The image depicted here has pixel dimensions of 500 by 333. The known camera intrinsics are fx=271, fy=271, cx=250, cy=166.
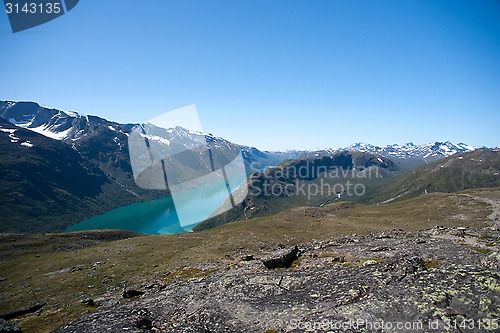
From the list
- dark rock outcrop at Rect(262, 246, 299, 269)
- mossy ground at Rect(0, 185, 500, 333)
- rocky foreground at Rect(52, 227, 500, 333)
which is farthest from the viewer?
mossy ground at Rect(0, 185, 500, 333)

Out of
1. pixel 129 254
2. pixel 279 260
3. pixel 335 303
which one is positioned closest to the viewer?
pixel 335 303

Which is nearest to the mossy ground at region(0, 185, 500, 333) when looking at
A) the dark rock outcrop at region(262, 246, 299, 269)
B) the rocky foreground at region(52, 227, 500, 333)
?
the dark rock outcrop at region(262, 246, 299, 269)

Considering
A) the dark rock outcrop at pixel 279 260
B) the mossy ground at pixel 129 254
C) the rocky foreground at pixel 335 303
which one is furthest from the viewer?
the mossy ground at pixel 129 254

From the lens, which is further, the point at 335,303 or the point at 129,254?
the point at 129,254

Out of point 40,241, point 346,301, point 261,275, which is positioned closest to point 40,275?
point 40,241

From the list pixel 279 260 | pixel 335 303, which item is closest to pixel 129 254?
pixel 279 260

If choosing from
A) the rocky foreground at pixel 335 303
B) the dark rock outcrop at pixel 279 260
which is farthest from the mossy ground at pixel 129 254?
the rocky foreground at pixel 335 303

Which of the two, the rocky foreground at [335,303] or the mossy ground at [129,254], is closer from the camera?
the rocky foreground at [335,303]

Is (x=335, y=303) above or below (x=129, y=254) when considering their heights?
above

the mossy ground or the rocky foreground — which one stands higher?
the rocky foreground

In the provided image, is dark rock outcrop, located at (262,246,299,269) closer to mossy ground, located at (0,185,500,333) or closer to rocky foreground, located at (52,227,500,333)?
rocky foreground, located at (52,227,500,333)

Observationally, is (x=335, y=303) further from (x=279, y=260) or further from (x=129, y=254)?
(x=129, y=254)

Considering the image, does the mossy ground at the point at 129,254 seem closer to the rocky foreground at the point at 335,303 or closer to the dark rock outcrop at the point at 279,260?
→ the dark rock outcrop at the point at 279,260

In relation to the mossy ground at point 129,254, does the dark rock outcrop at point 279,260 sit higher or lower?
higher
